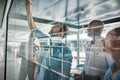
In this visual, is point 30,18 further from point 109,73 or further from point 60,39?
point 109,73

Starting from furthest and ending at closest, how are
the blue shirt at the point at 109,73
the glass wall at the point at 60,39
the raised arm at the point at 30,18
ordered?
the raised arm at the point at 30,18 → the glass wall at the point at 60,39 → the blue shirt at the point at 109,73

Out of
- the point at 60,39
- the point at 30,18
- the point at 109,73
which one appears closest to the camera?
the point at 109,73

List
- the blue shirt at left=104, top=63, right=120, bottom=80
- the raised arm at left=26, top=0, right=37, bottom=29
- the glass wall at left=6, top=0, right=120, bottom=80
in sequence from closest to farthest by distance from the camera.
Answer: the blue shirt at left=104, top=63, right=120, bottom=80
the glass wall at left=6, top=0, right=120, bottom=80
the raised arm at left=26, top=0, right=37, bottom=29

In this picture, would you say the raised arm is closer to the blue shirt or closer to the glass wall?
the glass wall

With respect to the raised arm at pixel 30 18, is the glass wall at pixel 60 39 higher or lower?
lower

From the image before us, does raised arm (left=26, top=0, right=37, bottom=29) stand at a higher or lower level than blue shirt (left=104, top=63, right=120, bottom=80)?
higher

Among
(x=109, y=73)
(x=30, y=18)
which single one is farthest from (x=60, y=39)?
(x=30, y=18)

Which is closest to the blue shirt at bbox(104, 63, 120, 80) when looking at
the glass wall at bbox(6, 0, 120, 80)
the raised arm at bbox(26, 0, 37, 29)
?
the glass wall at bbox(6, 0, 120, 80)

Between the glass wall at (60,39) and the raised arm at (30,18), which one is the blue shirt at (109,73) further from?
the raised arm at (30,18)

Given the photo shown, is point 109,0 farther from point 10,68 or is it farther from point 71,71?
point 10,68

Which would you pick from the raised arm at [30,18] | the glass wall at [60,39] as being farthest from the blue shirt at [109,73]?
the raised arm at [30,18]

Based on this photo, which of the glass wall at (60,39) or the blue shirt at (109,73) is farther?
the glass wall at (60,39)

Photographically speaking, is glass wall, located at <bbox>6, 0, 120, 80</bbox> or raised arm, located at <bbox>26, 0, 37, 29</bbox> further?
raised arm, located at <bbox>26, 0, 37, 29</bbox>

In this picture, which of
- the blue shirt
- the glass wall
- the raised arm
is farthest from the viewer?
the raised arm
